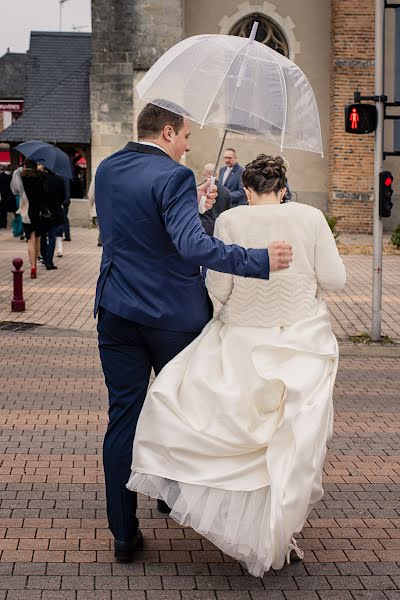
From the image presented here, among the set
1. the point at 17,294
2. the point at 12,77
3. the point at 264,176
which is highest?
the point at 12,77

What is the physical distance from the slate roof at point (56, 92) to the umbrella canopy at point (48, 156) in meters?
10.3

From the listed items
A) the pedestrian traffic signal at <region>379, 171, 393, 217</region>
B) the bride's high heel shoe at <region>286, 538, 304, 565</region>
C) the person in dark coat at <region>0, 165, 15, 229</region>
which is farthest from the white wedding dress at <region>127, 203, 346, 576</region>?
the person in dark coat at <region>0, 165, 15, 229</region>

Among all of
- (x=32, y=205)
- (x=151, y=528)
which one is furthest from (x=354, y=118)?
(x=32, y=205)

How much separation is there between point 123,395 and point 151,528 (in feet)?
2.90

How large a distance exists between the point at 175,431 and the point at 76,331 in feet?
25.2

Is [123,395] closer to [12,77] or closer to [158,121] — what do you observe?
[158,121]

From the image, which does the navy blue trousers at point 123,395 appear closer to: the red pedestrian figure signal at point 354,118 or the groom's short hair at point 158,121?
the groom's short hair at point 158,121

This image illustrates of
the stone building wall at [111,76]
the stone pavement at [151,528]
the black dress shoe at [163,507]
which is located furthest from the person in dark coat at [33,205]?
the black dress shoe at [163,507]

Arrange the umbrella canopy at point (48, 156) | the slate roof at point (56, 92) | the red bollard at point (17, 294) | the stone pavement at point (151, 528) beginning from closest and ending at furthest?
the stone pavement at point (151, 528) → the red bollard at point (17, 294) → the umbrella canopy at point (48, 156) → the slate roof at point (56, 92)

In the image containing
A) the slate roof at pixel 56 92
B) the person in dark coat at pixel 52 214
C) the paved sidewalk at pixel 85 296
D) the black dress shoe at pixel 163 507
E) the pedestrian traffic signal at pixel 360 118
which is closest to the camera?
the black dress shoe at pixel 163 507

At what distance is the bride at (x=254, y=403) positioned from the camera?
167 inches

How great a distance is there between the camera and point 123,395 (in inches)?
182

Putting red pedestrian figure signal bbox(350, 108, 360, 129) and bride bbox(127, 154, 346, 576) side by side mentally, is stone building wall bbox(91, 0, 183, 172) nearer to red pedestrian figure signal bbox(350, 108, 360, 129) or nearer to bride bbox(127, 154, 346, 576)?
red pedestrian figure signal bbox(350, 108, 360, 129)

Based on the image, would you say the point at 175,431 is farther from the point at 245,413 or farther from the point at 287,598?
the point at 287,598
